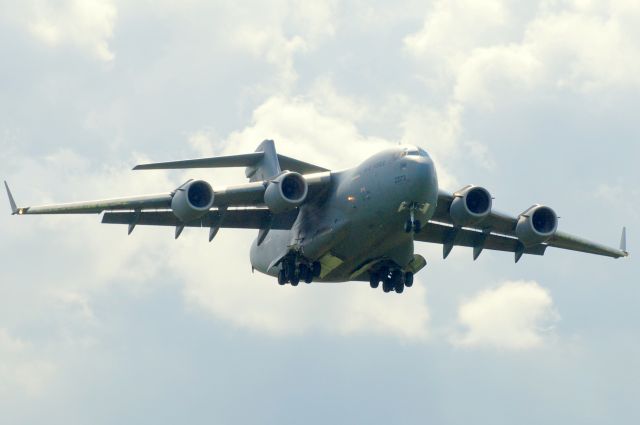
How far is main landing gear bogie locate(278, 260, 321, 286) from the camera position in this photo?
33.1 metres

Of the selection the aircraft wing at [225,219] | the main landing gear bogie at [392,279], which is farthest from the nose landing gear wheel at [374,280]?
the aircraft wing at [225,219]

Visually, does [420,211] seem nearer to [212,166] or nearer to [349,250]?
[349,250]

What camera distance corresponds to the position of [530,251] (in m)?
36.4

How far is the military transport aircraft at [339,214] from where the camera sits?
30609mm

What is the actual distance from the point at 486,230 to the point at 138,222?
9.36 m

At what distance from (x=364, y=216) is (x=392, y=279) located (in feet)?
11.8

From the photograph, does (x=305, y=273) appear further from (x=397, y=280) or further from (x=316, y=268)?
(x=397, y=280)

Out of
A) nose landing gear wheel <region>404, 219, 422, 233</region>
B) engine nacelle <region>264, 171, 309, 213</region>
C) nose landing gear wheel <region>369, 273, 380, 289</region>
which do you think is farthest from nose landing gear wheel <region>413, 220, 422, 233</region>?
nose landing gear wheel <region>369, 273, 380, 289</region>

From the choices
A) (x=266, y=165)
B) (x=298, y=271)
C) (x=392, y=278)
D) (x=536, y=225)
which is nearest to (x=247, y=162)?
(x=266, y=165)

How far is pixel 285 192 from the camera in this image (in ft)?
103

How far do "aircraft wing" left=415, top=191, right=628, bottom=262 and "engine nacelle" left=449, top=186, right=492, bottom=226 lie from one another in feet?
1.72

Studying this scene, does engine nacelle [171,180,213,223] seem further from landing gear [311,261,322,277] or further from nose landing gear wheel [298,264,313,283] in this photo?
landing gear [311,261,322,277]

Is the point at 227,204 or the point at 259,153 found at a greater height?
the point at 259,153

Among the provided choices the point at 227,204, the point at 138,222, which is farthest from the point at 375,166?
the point at 138,222
